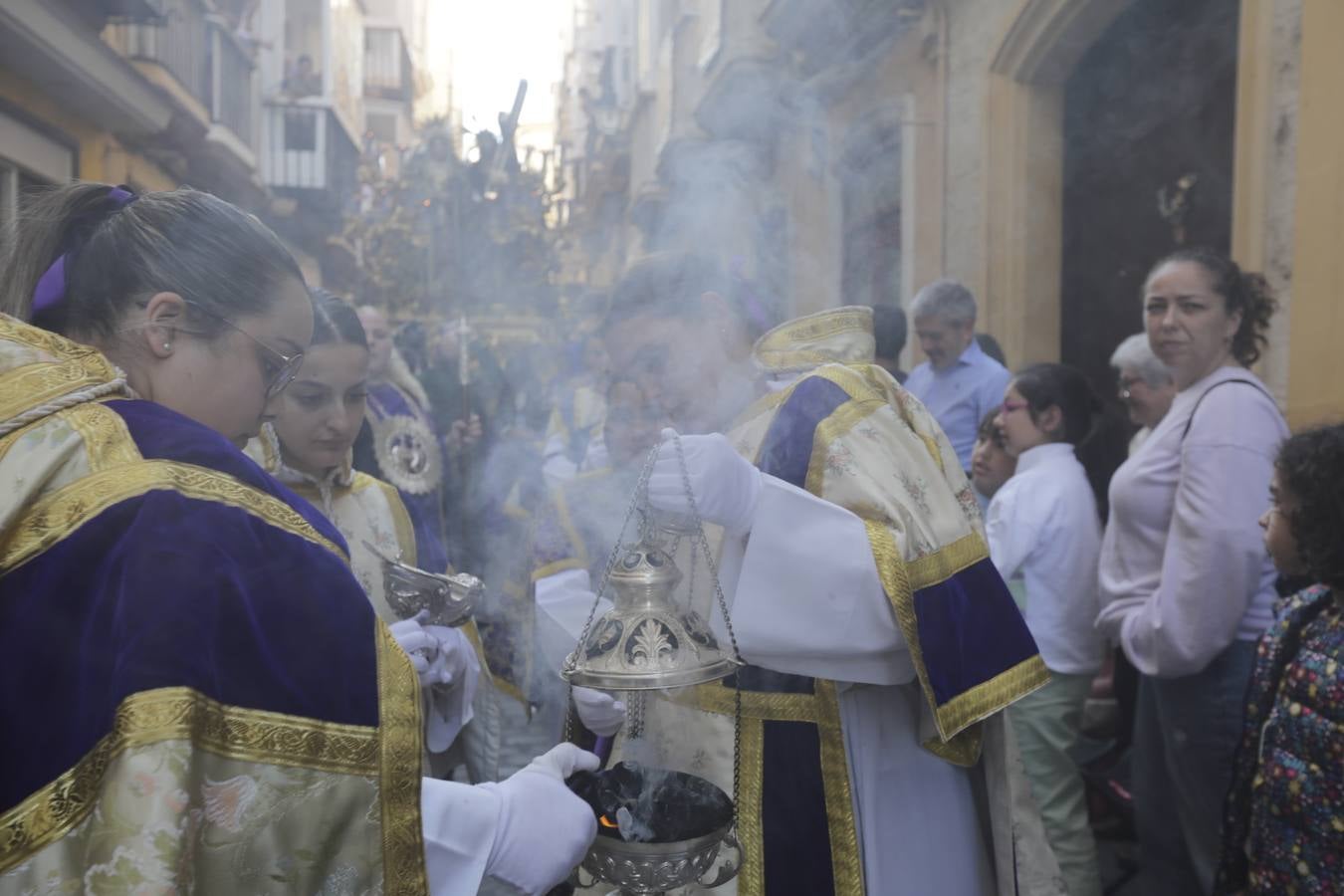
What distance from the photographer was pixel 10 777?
3.48 ft

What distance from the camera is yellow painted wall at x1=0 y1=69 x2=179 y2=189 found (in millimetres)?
8516

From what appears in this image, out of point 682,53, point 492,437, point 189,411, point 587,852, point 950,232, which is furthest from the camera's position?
point 682,53

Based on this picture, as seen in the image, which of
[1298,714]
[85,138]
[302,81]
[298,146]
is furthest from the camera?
[298,146]

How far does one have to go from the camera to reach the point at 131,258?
1.28 meters

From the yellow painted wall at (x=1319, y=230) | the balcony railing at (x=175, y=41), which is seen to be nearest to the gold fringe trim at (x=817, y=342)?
the yellow painted wall at (x=1319, y=230)

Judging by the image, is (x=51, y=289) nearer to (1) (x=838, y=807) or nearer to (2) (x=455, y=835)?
(2) (x=455, y=835)

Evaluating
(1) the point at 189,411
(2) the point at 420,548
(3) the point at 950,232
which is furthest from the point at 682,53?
(1) the point at 189,411

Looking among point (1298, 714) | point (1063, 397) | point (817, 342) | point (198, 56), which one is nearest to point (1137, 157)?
point (1063, 397)

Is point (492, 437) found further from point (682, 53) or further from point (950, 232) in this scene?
point (682, 53)

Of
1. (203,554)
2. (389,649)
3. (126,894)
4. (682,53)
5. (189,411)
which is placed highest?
(682,53)

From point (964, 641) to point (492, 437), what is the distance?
5.64 metres

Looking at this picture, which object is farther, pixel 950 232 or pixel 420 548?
pixel 950 232

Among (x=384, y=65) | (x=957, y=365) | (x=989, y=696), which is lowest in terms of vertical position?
(x=989, y=696)

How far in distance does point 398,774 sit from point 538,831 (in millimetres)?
229
